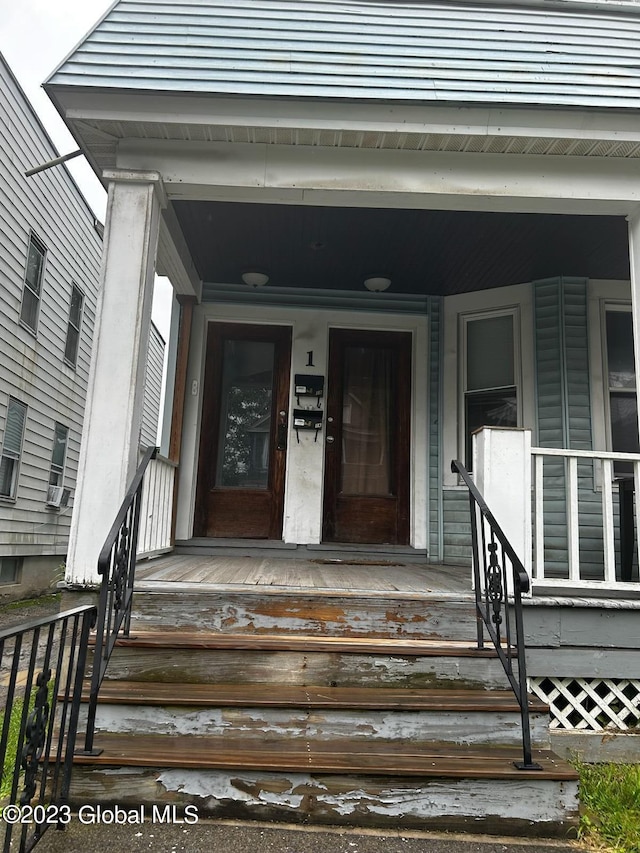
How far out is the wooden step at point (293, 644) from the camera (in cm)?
260

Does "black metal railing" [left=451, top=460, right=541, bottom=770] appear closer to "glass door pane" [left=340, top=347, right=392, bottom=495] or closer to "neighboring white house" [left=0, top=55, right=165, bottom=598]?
"glass door pane" [left=340, top=347, right=392, bottom=495]

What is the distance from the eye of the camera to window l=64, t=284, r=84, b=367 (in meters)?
10.1

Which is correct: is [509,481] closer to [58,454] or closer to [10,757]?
[10,757]

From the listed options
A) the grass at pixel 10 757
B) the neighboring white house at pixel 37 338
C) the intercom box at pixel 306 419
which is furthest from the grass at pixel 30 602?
the intercom box at pixel 306 419

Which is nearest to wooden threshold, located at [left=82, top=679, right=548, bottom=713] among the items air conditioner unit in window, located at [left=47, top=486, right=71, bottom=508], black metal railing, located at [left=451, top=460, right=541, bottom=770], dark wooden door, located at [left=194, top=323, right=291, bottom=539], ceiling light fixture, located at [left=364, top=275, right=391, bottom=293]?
black metal railing, located at [left=451, top=460, right=541, bottom=770]

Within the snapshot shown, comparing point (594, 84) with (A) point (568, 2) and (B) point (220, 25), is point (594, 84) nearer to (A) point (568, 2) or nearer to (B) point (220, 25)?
(A) point (568, 2)

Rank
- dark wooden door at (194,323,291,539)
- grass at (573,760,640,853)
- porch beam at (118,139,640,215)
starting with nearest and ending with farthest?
1. grass at (573,760,640,853)
2. porch beam at (118,139,640,215)
3. dark wooden door at (194,323,291,539)

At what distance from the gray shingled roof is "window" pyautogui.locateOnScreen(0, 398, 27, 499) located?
5.96 meters

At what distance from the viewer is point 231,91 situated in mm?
3123

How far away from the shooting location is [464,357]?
5230mm

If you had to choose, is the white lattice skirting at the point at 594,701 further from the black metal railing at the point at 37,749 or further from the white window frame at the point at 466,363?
the white window frame at the point at 466,363

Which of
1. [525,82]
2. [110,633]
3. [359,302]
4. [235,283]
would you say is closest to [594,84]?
[525,82]

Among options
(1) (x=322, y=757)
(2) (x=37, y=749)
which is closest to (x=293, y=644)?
(1) (x=322, y=757)

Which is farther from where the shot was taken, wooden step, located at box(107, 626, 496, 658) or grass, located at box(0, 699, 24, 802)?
wooden step, located at box(107, 626, 496, 658)
